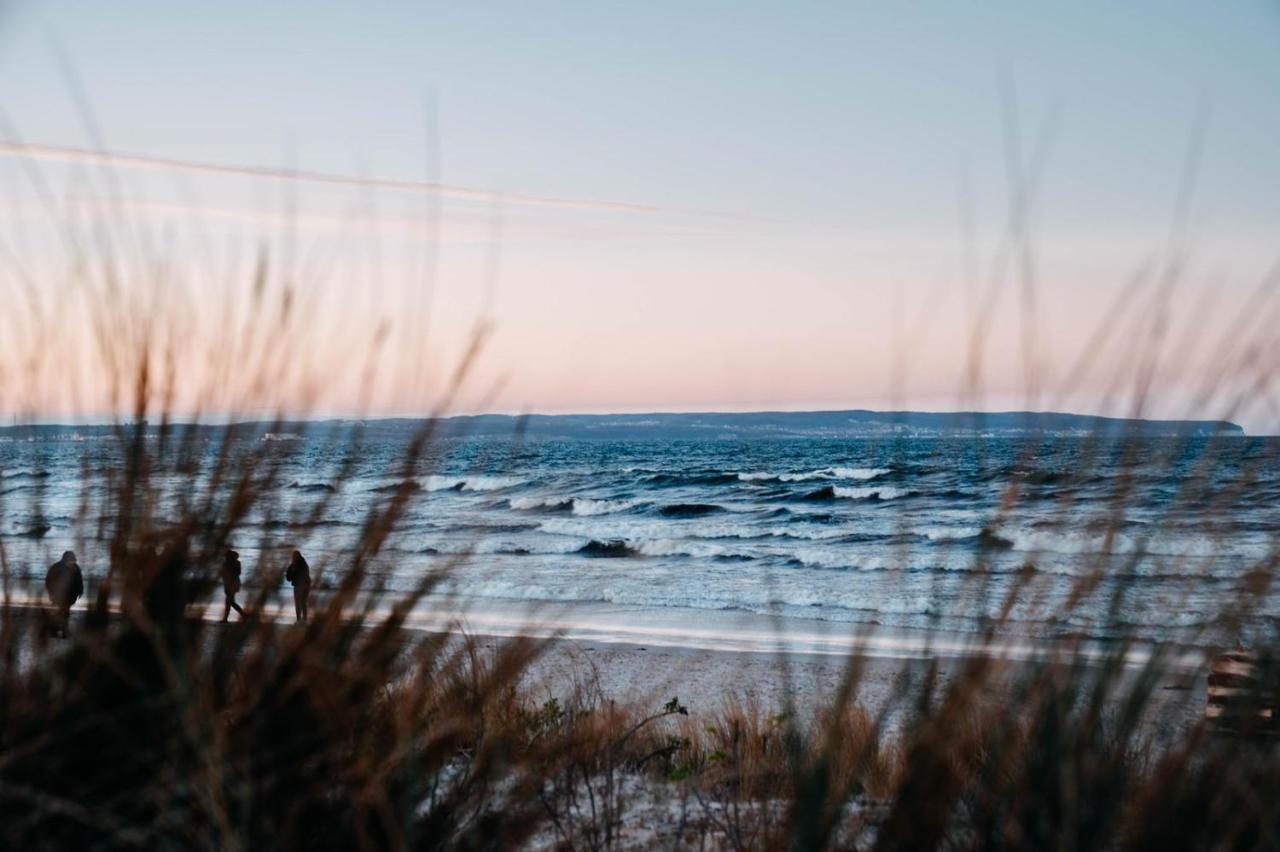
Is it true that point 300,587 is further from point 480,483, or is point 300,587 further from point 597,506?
point 597,506

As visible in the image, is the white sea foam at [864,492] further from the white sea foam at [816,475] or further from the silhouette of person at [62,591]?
the silhouette of person at [62,591]

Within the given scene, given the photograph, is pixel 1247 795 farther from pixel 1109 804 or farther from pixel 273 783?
pixel 273 783

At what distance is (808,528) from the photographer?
26.7 meters

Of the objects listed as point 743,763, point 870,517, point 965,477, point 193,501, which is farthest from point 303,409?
point 965,477

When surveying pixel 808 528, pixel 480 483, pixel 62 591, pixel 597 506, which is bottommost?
pixel 597 506

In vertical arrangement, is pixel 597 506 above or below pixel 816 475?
below

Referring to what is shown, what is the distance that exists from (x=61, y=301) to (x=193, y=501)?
52cm

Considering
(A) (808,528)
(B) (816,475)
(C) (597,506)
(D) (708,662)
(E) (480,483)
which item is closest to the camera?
(E) (480,483)

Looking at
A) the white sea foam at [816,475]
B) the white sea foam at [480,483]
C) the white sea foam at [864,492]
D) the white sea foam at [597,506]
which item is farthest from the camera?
the white sea foam at [816,475]

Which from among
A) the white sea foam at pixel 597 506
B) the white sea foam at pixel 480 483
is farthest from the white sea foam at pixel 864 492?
the white sea foam at pixel 480 483

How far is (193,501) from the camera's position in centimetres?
227

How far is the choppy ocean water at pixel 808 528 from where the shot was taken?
1928 mm

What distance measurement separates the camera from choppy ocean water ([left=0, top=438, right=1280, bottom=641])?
6.32 ft

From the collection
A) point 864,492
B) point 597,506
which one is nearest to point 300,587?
point 597,506
